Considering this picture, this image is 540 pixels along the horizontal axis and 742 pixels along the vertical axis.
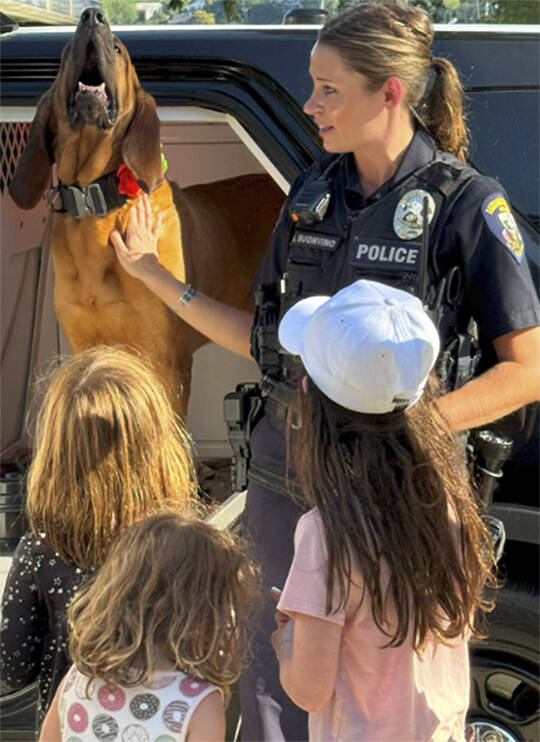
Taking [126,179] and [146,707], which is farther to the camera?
[126,179]

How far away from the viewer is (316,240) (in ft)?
7.38

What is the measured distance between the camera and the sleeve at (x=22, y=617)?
5.84 feet

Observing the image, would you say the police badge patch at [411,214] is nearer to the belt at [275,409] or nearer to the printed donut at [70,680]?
the belt at [275,409]

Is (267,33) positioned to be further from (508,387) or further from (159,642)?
(159,642)

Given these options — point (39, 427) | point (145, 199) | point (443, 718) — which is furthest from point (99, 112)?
point (443, 718)

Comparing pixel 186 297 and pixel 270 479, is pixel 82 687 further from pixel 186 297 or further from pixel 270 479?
pixel 186 297

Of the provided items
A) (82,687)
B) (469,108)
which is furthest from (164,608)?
(469,108)

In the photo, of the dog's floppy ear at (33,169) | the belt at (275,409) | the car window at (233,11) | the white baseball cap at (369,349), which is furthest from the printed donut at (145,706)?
the car window at (233,11)

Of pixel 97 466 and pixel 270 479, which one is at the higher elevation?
pixel 97 466

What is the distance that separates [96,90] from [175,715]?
1870 mm

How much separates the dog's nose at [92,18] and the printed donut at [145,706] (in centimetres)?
183

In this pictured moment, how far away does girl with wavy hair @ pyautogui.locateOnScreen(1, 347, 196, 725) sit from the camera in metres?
1.78

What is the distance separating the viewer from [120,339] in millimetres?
3266

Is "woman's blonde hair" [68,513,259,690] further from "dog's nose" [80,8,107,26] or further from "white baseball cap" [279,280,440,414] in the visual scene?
"dog's nose" [80,8,107,26]
